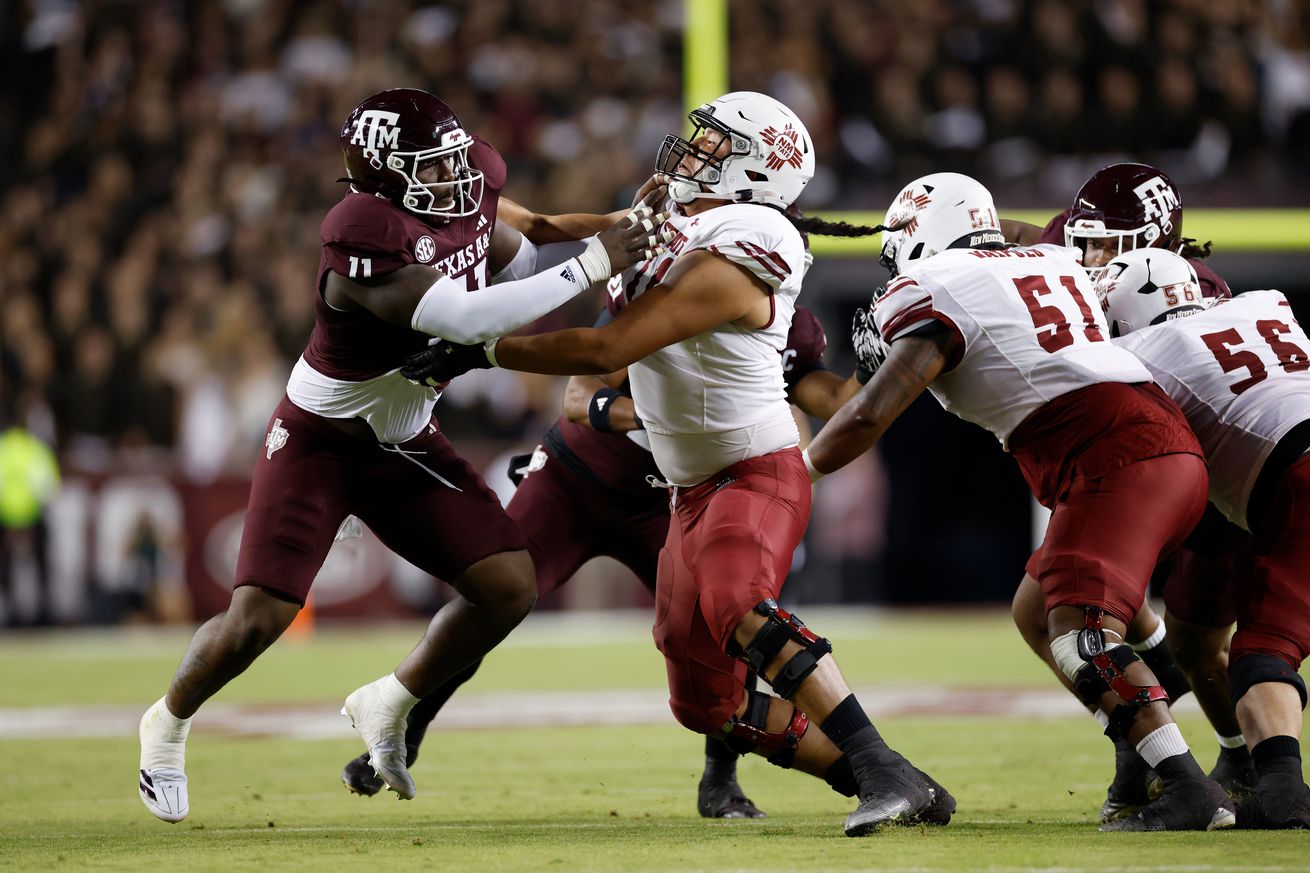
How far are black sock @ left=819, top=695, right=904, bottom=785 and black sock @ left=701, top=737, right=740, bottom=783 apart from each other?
95 cm

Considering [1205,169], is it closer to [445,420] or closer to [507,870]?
[445,420]

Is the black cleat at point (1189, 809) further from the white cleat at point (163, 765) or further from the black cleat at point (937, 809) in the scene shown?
the white cleat at point (163, 765)

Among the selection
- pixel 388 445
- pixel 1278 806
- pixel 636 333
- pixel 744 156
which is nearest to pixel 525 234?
pixel 388 445

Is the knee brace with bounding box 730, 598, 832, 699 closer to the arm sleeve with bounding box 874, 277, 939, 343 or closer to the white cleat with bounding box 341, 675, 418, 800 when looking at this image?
the arm sleeve with bounding box 874, 277, 939, 343

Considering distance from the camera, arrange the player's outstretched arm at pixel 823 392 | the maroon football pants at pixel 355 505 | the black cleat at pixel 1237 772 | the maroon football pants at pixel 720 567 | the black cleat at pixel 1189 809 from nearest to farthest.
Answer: the black cleat at pixel 1189 809 → the maroon football pants at pixel 720 567 → the maroon football pants at pixel 355 505 → the black cleat at pixel 1237 772 → the player's outstretched arm at pixel 823 392

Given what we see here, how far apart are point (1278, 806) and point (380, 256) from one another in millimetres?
2416

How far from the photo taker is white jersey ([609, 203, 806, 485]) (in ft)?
13.4

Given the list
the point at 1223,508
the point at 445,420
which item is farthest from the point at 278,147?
the point at 1223,508

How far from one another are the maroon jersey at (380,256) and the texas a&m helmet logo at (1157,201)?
171cm

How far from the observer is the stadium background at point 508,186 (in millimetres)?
11672

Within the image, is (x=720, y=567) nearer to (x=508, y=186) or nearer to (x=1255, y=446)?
(x=1255, y=446)

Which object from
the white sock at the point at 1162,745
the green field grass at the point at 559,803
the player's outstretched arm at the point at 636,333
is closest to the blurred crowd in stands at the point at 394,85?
the green field grass at the point at 559,803

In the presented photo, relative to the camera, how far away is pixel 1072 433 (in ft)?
13.2

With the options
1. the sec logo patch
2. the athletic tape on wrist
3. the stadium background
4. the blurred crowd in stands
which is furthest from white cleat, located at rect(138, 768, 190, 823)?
the blurred crowd in stands
